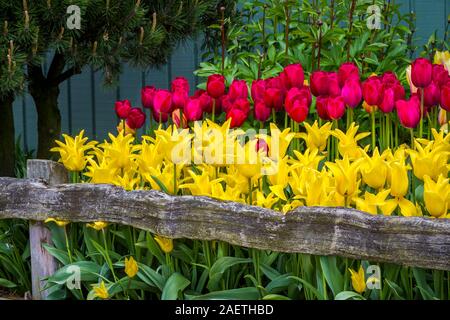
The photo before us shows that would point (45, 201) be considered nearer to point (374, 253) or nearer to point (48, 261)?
point (48, 261)

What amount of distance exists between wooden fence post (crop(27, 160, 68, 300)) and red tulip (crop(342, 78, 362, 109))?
40.1 inches

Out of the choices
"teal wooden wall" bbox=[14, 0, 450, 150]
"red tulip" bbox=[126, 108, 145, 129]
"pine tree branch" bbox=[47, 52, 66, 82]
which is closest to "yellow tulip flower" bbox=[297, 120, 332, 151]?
"red tulip" bbox=[126, 108, 145, 129]

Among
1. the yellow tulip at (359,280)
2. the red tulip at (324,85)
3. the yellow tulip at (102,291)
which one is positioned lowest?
the yellow tulip at (102,291)

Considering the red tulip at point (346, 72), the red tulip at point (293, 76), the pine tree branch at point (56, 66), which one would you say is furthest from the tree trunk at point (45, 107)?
the red tulip at point (346, 72)

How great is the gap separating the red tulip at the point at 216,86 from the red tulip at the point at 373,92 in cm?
50

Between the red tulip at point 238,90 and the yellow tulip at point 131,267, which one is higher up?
the red tulip at point 238,90

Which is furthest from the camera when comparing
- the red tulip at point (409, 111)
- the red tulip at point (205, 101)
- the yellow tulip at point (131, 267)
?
the red tulip at point (205, 101)

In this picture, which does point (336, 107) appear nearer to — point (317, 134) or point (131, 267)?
point (317, 134)

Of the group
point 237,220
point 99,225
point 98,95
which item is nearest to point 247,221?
point 237,220

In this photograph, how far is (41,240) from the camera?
10.2 feet

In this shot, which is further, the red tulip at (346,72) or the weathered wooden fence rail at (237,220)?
the red tulip at (346,72)

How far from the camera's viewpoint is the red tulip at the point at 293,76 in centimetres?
315

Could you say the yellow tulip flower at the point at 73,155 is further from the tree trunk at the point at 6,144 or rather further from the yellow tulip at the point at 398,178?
the tree trunk at the point at 6,144

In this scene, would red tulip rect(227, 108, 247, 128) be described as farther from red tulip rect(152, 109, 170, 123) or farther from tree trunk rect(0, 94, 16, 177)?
tree trunk rect(0, 94, 16, 177)
